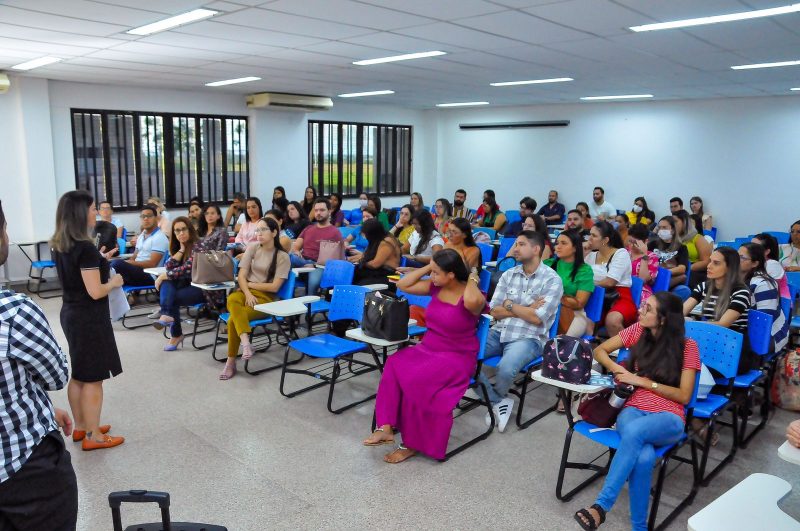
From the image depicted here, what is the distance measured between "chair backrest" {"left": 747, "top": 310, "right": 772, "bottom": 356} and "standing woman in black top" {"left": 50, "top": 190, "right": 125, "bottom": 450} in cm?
406

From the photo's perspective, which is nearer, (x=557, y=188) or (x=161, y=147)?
(x=161, y=147)

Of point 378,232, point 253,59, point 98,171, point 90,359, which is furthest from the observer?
point 98,171

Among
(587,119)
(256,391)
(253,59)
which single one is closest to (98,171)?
(253,59)

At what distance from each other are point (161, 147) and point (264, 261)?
5.85 metres

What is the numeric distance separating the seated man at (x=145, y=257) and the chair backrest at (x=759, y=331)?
5.86 metres

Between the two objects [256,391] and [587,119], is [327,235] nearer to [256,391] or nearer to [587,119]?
[256,391]

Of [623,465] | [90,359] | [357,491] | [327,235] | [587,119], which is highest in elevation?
[587,119]

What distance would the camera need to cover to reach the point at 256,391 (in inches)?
196

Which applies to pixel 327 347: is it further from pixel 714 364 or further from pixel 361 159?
pixel 361 159

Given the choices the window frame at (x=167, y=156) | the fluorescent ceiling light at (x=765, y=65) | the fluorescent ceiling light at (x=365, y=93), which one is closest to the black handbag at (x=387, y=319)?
the fluorescent ceiling light at (x=765, y=65)

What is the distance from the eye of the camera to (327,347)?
15.0 feet

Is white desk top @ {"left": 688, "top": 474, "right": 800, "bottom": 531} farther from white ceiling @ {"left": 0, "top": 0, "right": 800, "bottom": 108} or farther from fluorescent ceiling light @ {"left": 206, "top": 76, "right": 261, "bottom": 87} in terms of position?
fluorescent ceiling light @ {"left": 206, "top": 76, "right": 261, "bottom": 87}

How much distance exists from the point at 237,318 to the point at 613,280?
3273mm

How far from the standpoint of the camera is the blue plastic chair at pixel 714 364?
11.3 feet
